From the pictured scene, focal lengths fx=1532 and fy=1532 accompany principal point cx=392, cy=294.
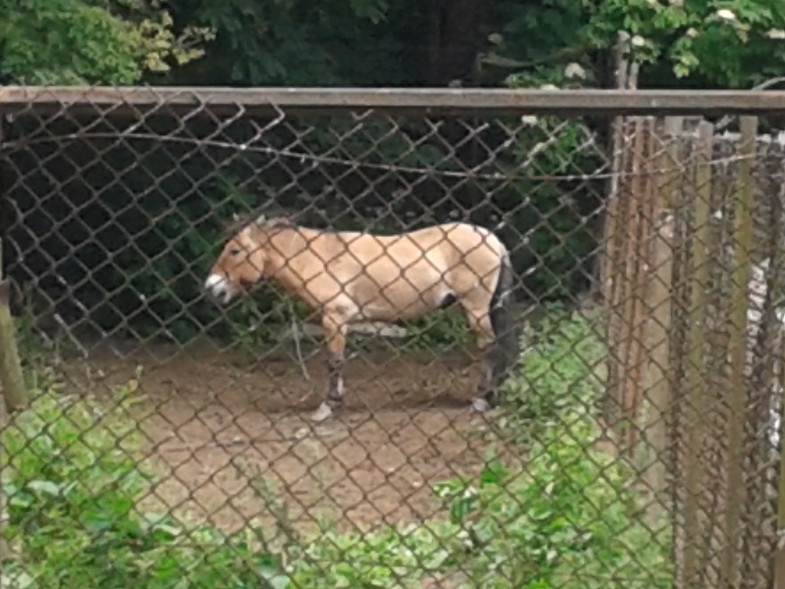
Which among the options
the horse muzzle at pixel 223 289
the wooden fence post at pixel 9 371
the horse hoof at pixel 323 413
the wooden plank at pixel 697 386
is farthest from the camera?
the horse hoof at pixel 323 413

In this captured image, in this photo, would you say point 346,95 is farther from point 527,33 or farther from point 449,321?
point 527,33

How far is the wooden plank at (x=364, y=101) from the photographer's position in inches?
99.5

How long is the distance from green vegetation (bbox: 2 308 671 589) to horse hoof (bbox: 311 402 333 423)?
3.69 metres

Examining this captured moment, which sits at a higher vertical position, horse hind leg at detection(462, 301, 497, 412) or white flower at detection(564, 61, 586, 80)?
white flower at detection(564, 61, 586, 80)

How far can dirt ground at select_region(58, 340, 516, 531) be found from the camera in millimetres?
5855

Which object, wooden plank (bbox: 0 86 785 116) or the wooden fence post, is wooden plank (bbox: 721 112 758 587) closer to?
wooden plank (bbox: 0 86 785 116)

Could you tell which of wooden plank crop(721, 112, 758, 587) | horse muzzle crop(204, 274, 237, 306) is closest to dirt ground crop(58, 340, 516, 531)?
horse muzzle crop(204, 274, 237, 306)

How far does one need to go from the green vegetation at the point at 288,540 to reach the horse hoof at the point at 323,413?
3690mm

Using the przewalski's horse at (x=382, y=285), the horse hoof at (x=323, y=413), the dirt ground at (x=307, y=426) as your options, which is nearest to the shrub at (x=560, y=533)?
the dirt ground at (x=307, y=426)

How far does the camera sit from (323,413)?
8.79 meters

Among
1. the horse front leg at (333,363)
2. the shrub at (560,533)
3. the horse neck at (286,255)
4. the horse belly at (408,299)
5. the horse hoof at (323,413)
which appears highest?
the shrub at (560,533)

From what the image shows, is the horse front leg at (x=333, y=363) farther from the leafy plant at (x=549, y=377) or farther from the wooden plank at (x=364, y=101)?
the wooden plank at (x=364, y=101)

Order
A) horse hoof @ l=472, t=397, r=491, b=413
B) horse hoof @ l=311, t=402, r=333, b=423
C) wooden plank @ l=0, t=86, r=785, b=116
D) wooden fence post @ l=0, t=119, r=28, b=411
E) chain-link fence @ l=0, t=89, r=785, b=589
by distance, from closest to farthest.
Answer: wooden plank @ l=0, t=86, r=785, b=116 → chain-link fence @ l=0, t=89, r=785, b=589 → wooden fence post @ l=0, t=119, r=28, b=411 → horse hoof @ l=472, t=397, r=491, b=413 → horse hoof @ l=311, t=402, r=333, b=423

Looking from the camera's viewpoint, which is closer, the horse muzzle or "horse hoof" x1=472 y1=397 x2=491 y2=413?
"horse hoof" x1=472 y1=397 x2=491 y2=413
